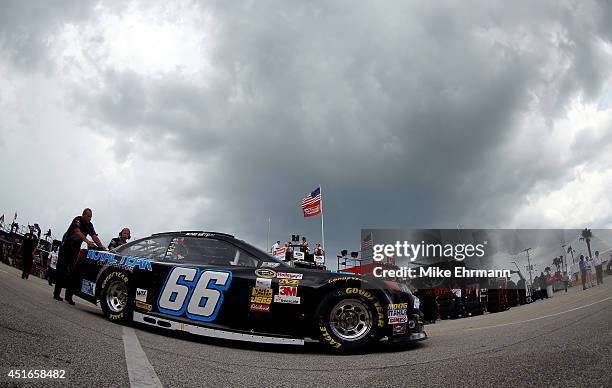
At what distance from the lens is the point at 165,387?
2.03m

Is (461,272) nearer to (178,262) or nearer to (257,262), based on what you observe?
(257,262)

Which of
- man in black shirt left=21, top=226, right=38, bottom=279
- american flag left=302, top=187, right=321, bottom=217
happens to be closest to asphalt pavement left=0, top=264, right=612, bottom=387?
man in black shirt left=21, top=226, right=38, bottom=279

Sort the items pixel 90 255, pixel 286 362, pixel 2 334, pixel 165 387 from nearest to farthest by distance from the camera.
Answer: pixel 165 387
pixel 2 334
pixel 286 362
pixel 90 255

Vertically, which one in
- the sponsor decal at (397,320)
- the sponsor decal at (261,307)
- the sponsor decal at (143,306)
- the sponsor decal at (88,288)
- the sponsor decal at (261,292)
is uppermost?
the sponsor decal at (261,292)

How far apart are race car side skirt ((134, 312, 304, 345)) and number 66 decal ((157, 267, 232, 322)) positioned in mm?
109

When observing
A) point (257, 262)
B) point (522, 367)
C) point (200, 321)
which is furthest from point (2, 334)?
point (522, 367)

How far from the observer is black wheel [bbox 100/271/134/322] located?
484 cm

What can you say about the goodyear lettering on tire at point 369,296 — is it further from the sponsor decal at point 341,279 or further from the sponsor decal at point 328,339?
the sponsor decal at point 328,339

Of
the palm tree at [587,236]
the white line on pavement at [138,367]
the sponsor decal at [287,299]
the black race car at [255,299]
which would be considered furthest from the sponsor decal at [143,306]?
the palm tree at [587,236]

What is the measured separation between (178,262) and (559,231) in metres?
5.12

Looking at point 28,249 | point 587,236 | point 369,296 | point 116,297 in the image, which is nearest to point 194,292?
point 116,297

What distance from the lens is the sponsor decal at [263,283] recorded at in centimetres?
423

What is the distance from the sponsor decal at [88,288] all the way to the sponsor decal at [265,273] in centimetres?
263

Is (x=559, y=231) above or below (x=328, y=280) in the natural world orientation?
above
